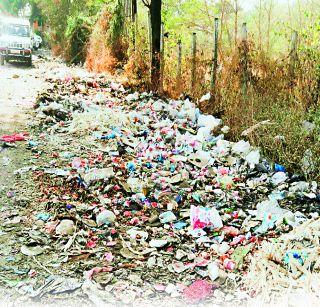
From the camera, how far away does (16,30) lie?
15.1 m

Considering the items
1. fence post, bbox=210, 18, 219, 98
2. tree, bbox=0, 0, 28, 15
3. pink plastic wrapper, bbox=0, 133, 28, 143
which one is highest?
tree, bbox=0, 0, 28, 15

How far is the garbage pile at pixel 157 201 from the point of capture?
293 cm

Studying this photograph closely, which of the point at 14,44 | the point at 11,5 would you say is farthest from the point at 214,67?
the point at 11,5

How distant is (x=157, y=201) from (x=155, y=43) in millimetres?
4961

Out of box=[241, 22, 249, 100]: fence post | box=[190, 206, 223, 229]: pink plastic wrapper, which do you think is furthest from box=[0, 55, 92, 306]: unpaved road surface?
box=[241, 22, 249, 100]: fence post

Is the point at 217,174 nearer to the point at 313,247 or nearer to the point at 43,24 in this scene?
the point at 313,247

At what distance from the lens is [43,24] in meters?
29.1

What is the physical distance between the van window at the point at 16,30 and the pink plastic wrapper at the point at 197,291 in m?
14.4

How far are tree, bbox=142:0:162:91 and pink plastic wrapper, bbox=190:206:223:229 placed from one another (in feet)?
15.4

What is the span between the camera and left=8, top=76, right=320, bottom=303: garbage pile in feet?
9.62

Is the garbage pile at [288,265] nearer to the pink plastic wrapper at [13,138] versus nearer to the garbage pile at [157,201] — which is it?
the garbage pile at [157,201]

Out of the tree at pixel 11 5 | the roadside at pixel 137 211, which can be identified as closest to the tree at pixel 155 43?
the roadside at pixel 137 211

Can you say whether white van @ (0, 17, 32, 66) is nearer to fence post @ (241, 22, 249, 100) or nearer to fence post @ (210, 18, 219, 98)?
fence post @ (210, 18, 219, 98)

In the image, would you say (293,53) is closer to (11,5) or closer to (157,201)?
(157,201)
